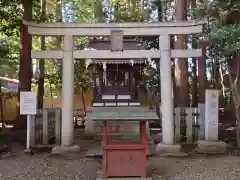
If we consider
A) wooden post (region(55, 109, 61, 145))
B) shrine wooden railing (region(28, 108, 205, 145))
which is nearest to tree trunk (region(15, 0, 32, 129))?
shrine wooden railing (region(28, 108, 205, 145))

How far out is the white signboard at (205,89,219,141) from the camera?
10.7m

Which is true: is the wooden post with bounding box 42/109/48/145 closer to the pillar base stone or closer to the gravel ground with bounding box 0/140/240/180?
the gravel ground with bounding box 0/140/240/180

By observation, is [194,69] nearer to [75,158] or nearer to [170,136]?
[170,136]

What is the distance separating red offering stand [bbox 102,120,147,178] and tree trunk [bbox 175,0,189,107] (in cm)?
826

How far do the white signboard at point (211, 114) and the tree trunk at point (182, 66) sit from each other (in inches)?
170

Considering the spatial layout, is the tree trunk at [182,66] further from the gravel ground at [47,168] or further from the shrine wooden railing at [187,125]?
the gravel ground at [47,168]

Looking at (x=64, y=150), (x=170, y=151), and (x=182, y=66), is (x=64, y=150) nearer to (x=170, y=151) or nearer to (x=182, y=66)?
(x=170, y=151)

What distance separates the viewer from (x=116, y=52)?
10.3 meters

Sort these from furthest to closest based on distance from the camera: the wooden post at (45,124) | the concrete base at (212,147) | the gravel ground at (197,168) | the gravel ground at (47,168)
Answer: the wooden post at (45,124)
the concrete base at (212,147)
the gravel ground at (47,168)
the gravel ground at (197,168)

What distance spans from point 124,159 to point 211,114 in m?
4.70

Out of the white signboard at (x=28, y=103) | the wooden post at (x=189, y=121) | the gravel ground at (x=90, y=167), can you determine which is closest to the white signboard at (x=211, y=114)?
the wooden post at (x=189, y=121)

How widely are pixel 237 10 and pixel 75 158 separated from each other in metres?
7.07

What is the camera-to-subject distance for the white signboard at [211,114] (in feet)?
35.2

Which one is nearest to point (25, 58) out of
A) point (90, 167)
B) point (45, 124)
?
point (45, 124)
